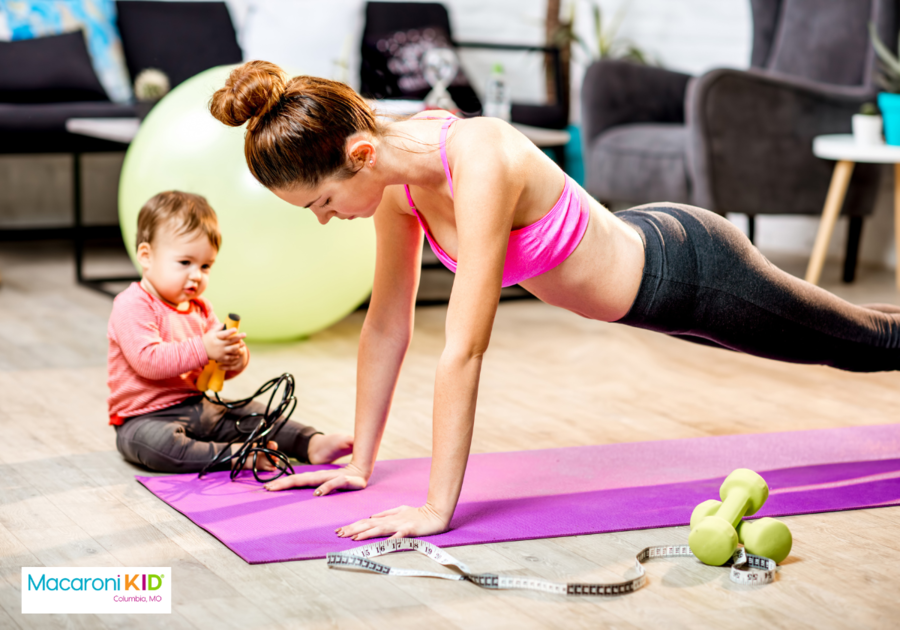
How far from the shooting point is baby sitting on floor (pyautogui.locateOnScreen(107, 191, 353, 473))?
5.36 ft

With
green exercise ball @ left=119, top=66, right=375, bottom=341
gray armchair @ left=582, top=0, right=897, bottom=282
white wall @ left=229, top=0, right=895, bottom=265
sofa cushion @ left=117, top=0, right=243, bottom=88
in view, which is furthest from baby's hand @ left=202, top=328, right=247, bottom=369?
sofa cushion @ left=117, top=0, right=243, bottom=88

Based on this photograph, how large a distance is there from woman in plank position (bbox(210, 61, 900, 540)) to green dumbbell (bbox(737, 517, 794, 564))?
34cm

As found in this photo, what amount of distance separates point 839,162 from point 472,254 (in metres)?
2.34

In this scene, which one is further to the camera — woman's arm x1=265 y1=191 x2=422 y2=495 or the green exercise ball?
the green exercise ball

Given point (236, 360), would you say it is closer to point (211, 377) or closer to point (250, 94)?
point (211, 377)

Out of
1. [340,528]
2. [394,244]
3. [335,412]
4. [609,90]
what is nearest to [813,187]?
[609,90]

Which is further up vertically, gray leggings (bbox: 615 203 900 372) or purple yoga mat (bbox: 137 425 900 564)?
gray leggings (bbox: 615 203 900 372)

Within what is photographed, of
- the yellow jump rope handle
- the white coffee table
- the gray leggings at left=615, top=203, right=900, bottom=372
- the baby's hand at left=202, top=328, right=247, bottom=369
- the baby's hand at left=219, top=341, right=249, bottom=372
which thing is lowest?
the yellow jump rope handle

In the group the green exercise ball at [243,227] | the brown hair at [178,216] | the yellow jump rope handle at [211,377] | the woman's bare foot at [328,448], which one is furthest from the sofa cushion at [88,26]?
the woman's bare foot at [328,448]

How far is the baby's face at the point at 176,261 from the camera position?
168cm

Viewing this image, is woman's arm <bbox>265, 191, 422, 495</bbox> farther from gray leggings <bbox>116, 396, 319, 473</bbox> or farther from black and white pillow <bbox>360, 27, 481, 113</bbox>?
black and white pillow <bbox>360, 27, 481, 113</bbox>

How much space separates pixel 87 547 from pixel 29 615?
210 millimetres

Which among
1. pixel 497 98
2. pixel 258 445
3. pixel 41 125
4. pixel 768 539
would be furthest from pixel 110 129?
pixel 768 539

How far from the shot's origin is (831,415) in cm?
212
